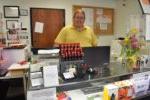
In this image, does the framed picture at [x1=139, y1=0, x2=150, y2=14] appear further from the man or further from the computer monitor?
the computer monitor

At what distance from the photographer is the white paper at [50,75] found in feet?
4.70

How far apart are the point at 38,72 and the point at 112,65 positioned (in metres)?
0.80

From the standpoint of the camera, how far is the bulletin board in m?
6.00

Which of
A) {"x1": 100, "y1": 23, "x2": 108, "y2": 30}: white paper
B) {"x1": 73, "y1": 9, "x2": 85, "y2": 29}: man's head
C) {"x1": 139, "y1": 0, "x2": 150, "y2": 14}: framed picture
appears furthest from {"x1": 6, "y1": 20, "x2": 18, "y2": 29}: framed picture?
{"x1": 139, "y1": 0, "x2": 150, "y2": 14}: framed picture

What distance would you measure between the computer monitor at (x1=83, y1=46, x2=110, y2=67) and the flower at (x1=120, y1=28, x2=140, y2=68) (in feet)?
0.56

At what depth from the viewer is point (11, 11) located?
16.3 ft

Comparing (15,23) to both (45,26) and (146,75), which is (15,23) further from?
(146,75)

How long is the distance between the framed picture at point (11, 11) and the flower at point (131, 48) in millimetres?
3718

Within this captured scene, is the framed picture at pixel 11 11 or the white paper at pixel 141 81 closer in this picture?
the white paper at pixel 141 81

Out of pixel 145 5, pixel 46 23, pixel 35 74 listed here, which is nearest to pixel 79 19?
pixel 145 5

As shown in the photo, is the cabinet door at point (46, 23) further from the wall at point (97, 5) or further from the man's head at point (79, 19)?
the man's head at point (79, 19)

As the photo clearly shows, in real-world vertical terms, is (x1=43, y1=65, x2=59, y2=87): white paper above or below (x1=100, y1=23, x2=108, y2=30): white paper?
below

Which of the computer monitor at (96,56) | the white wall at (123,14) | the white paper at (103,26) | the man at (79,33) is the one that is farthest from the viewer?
the white paper at (103,26)

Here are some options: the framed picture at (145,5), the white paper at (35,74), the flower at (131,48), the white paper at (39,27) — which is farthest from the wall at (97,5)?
the white paper at (35,74)
